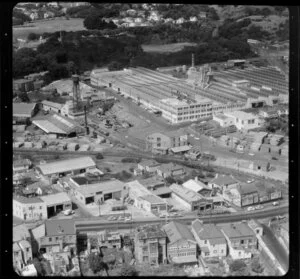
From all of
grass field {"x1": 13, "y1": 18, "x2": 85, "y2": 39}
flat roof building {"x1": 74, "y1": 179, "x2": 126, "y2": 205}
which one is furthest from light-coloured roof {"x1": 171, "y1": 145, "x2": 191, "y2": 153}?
grass field {"x1": 13, "y1": 18, "x2": 85, "y2": 39}

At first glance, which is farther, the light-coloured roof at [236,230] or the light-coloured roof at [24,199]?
the light-coloured roof at [236,230]

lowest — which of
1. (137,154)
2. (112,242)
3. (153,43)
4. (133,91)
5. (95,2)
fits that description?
(112,242)

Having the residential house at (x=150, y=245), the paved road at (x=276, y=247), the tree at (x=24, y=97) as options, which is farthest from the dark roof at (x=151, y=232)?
the tree at (x=24, y=97)

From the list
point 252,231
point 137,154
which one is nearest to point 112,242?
point 137,154

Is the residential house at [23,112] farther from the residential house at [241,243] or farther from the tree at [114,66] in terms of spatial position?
the residential house at [241,243]

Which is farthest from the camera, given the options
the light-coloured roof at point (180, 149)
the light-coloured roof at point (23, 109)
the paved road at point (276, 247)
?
the light-coloured roof at point (180, 149)

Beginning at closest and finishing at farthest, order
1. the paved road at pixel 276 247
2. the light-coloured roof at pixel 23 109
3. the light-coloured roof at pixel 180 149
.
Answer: the light-coloured roof at pixel 23 109
the paved road at pixel 276 247
the light-coloured roof at pixel 180 149

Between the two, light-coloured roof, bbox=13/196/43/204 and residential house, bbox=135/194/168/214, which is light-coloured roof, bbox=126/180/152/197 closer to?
residential house, bbox=135/194/168/214
